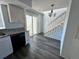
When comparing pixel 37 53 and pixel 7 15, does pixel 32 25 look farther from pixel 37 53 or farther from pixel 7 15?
pixel 37 53

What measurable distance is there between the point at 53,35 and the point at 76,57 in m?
3.35

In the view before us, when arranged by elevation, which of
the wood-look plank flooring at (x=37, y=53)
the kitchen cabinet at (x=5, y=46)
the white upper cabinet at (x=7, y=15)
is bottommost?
the wood-look plank flooring at (x=37, y=53)

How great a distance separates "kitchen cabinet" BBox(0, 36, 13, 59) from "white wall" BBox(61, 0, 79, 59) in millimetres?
2169

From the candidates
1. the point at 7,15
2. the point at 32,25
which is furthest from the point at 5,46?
the point at 32,25

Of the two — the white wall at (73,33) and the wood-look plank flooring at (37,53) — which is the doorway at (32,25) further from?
the white wall at (73,33)

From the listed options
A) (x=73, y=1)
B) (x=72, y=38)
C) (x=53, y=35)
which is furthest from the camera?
(x=53, y=35)

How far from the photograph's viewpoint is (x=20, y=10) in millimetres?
3805

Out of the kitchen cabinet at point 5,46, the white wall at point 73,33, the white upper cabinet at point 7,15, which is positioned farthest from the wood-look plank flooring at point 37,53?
the white upper cabinet at point 7,15

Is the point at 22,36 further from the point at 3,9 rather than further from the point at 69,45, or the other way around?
the point at 69,45

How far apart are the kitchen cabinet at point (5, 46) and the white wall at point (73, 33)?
2.17 m

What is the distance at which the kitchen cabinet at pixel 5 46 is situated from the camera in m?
2.26

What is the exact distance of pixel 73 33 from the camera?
6.61 ft

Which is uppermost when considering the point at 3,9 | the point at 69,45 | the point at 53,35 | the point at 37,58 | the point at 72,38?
the point at 3,9

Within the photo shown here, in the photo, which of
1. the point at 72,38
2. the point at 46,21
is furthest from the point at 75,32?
the point at 46,21
